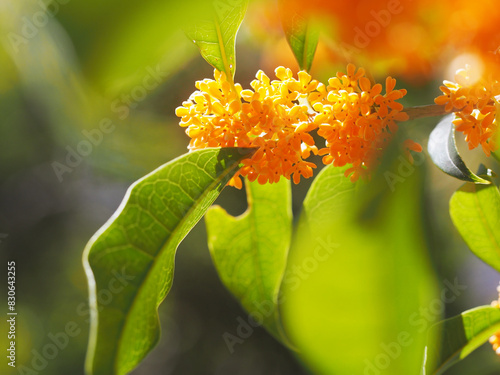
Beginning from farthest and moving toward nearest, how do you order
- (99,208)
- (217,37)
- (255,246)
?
(99,208), (255,246), (217,37)

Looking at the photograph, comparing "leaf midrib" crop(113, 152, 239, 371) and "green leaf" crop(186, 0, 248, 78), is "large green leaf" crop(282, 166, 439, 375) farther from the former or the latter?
"green leaf" crop(186, 0, 248, 78)

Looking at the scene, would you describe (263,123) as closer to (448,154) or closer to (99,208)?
(448,154)

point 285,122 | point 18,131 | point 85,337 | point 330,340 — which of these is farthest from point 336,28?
point 85,337

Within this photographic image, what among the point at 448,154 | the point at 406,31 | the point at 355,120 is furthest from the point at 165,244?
the point at 406,31

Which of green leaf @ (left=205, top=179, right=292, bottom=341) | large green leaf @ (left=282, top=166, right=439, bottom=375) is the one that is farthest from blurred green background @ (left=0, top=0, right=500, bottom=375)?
large green leaf @ (left=282, top=166, right=439, bottom=375)

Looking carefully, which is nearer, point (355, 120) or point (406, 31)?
point (355, 120)

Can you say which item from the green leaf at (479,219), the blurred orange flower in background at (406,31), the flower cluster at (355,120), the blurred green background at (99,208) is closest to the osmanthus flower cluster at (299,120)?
the flower cluster at (355,120)

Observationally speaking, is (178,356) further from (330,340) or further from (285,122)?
(285,122)
